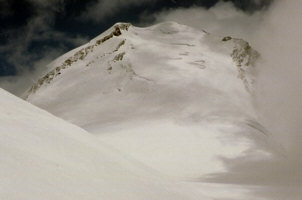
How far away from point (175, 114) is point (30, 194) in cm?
3413

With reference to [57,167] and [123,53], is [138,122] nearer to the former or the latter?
[123,53]

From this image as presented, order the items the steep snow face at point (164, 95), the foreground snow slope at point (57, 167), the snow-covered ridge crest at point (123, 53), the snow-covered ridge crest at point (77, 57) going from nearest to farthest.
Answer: the foreground snow slope at point (57, 167) → the steep snow face at point (164, 95) → the snow-covered ridge crest at point (123, 53) → the snow-covered ridge crest at point (77, 57)

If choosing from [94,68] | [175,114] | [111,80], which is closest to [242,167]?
[175,114]

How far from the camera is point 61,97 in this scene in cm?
5575

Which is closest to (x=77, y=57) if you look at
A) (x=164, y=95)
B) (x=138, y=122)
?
(x=164, y=95)

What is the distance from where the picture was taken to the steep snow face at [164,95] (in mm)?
24891

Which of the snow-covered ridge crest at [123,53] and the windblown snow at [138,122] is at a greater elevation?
the snow-covered ridge crest at [123,53]

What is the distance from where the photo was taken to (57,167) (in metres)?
5.63

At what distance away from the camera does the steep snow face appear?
81.7ft

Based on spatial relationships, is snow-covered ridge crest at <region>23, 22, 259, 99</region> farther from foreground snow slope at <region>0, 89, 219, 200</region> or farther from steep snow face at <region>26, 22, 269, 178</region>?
foreground snow slope at <region>0, 89, 219, 200</region>

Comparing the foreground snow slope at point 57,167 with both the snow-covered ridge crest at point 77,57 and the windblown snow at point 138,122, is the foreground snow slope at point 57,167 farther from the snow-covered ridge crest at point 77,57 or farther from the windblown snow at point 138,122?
the snow-covered ridge crest at point 77,57

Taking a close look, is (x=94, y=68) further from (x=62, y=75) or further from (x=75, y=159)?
(x=75, y=159)

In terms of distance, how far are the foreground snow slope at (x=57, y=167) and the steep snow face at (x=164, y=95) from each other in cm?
920

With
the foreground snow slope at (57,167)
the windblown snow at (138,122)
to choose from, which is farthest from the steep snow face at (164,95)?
the foreground snow slope at (57,167)
